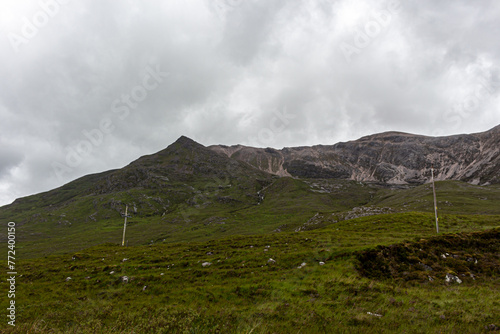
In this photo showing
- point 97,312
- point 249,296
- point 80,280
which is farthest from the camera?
point 80,280

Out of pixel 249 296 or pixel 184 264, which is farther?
pixel 184 264

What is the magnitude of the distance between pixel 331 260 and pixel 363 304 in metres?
7.67

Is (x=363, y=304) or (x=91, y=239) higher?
(x=363, y=304)

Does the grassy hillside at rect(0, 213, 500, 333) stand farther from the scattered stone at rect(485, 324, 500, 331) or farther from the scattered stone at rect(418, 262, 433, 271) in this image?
the scattered stone at rect(418, 262, 433, 271)

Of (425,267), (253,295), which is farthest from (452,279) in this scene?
(253,295)

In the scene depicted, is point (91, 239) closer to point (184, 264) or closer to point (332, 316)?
point (184, 264)

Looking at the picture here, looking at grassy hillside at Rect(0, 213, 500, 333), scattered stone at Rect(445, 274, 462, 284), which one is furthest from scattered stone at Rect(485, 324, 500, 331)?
scattered stone at Rect(445, 274, 462, 284)

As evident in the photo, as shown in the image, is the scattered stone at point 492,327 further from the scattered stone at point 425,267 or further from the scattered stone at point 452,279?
the scattered stone at point 425,267

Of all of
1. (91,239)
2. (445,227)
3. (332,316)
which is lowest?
(91,239)

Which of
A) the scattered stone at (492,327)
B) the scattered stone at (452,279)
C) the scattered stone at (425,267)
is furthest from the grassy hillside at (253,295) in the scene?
the scattered stone at (425,267)

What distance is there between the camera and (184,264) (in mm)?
25141

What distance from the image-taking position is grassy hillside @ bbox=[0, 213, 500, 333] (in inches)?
463

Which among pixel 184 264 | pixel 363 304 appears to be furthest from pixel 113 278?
pixel 363 304

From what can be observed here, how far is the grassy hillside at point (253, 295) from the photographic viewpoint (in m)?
11.8
